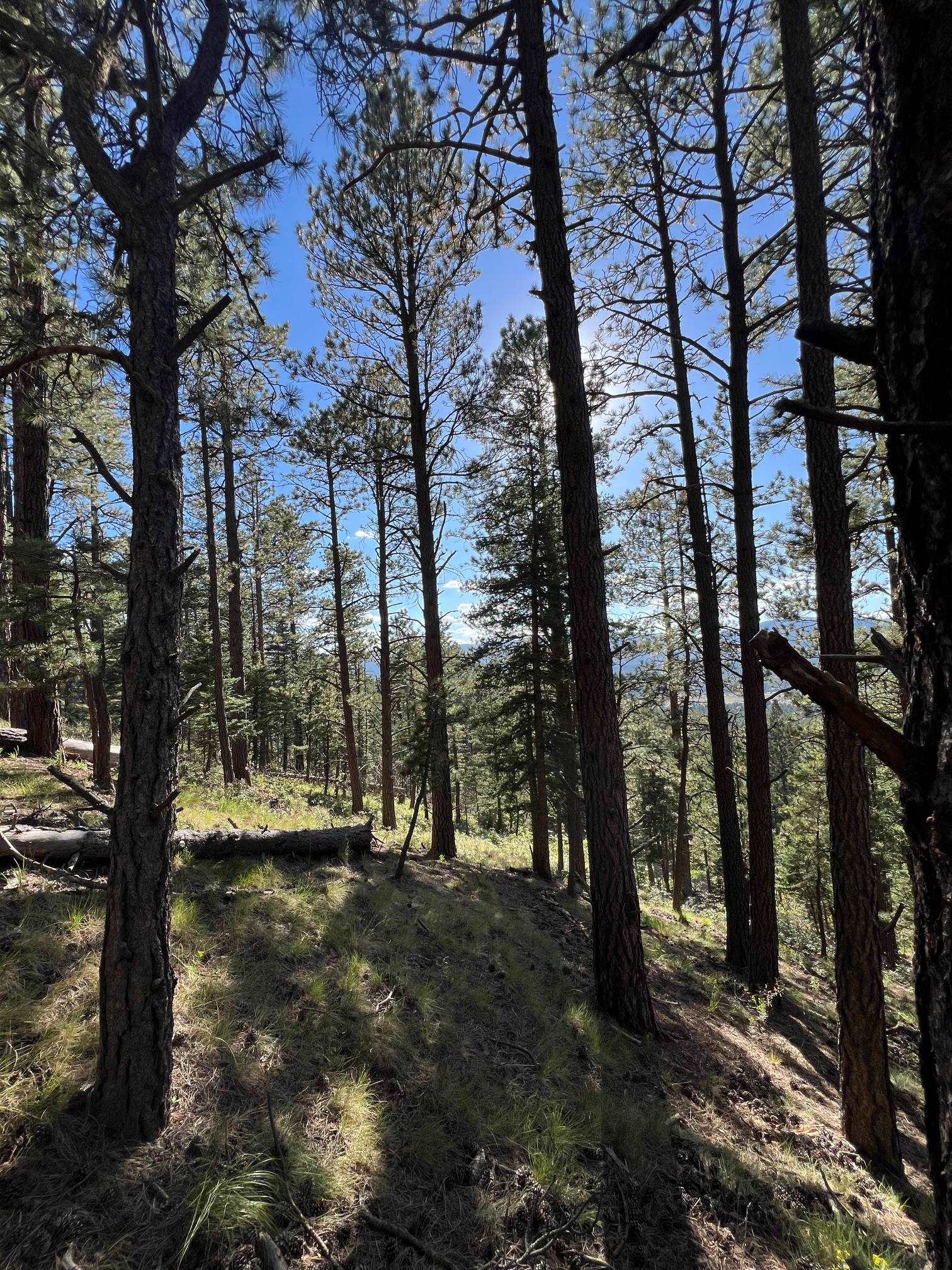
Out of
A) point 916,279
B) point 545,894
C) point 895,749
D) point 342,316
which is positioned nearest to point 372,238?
point 342,316

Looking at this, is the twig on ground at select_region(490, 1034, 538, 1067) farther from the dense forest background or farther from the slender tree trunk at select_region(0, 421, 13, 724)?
the slender tree trunk at select_region(0, 421, 13, 724)

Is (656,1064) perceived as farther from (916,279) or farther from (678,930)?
(678,930)

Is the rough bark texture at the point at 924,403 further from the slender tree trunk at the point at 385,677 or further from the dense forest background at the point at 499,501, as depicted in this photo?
the slender tree trunk at the point at 385,677

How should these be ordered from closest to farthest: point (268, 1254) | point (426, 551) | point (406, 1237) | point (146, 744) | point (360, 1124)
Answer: point (268, 1254) → point (406, 1237) → point (146, 744) → point (360, 1124) → point (426, 551)

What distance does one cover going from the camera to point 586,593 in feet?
14.9

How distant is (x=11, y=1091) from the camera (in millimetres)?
2371

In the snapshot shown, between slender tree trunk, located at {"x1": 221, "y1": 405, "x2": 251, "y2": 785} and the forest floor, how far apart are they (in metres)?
7.95

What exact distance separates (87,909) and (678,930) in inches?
391

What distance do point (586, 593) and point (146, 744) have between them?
3508 millimetres

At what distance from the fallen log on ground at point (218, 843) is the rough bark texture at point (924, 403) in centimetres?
298

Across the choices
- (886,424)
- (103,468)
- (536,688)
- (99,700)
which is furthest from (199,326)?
(536,688)

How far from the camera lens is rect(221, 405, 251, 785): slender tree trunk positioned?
39.1 feet

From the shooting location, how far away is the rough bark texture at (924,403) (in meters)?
0.90

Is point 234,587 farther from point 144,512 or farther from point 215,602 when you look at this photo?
point 144,512
